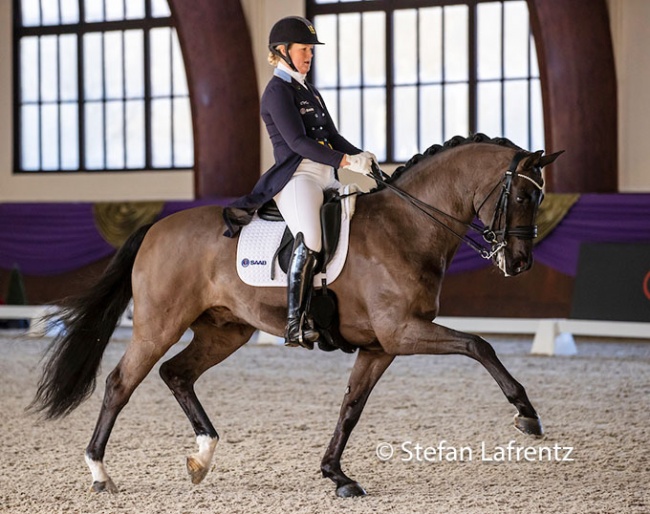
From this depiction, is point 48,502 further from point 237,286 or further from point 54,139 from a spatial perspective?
point 54,139

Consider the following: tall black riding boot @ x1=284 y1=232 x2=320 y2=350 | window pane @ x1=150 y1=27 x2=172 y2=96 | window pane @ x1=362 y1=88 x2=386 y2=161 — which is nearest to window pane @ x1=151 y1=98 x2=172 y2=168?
window pane @ x1=150 y1=27 x2=172 y2=96

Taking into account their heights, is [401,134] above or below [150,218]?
above

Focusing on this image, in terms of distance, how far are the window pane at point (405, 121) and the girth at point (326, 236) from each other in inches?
355

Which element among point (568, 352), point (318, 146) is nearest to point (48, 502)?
point (318, 146)

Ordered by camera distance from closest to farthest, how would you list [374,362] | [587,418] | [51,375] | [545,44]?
1. [374,362]
2. [51,375]
3. [587,418]
4. [545,44]

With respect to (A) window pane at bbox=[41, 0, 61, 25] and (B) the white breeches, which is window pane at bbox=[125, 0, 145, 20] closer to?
(A) window pane at bbox=[41, 0, 61, 25]

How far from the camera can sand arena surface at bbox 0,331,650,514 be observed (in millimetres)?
4266

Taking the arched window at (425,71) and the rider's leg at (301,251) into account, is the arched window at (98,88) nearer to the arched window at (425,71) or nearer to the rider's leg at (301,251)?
the arched window at (425,71)

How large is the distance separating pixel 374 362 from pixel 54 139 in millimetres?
11778

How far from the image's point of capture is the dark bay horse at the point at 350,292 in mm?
4160

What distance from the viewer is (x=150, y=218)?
12.1 metres

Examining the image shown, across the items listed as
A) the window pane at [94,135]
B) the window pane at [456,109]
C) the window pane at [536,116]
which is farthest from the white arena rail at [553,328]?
the window pane at [94,135]

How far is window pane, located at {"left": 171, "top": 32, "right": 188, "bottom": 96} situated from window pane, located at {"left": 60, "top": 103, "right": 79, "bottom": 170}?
1.79 metres

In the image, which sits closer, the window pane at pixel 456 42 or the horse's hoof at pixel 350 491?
the horse's hoof at pixel 350 491
